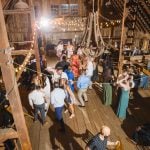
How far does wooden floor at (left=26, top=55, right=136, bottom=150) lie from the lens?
728cm

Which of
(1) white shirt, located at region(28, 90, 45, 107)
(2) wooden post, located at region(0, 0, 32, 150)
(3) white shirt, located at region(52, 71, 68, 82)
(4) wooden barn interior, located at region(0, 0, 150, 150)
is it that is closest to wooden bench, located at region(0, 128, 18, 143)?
(4) wooden barn interior, located at region(0, 0, 150, 150)

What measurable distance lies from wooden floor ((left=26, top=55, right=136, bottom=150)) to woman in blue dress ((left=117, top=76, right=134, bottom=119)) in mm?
320

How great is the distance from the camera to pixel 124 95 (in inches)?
327

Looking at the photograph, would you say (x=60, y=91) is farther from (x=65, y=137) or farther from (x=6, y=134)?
(x=6, y=134)

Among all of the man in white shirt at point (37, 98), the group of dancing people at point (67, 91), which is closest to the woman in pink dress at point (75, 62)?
the group of dancing people at point (67, 91)

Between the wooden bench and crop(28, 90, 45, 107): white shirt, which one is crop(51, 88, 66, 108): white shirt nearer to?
crop(28, 90, 45, 107): white shirt

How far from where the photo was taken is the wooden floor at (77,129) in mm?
7280

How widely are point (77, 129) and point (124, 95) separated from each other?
2217 millimetres

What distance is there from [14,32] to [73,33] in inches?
206

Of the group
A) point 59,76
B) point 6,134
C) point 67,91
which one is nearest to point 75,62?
point 59,76

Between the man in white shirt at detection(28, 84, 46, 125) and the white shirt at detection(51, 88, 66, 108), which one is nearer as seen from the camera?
the white shirt at detection(51, 88, 66, 108)

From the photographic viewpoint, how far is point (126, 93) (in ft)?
27.1

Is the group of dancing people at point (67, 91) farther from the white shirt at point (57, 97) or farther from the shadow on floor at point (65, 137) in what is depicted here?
the shadow on floor at point (65, 137)

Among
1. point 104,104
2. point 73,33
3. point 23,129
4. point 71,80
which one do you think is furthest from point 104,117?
point 73,33
